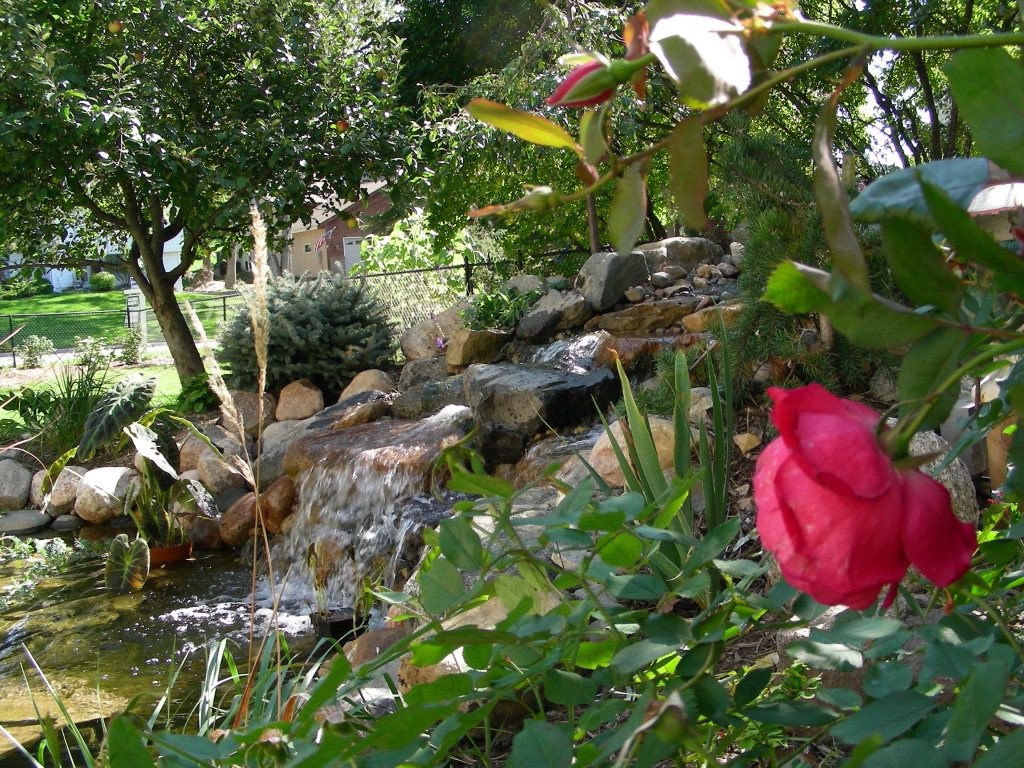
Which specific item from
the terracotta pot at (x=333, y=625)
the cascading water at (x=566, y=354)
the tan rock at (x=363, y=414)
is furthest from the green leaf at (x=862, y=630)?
the tan rock at (x=363, y=414)

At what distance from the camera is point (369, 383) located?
7797 millimetres

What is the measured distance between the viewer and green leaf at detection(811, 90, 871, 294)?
0.35m

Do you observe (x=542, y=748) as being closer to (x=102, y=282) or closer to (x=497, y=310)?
(x=497, y=310)

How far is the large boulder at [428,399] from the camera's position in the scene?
6770 millimetres

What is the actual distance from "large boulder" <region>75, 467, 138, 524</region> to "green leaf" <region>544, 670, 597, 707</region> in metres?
6.91

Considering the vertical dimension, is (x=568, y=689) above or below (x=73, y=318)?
below

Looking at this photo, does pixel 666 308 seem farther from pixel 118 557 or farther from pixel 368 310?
pixel 118 557

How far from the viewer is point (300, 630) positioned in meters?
4.42

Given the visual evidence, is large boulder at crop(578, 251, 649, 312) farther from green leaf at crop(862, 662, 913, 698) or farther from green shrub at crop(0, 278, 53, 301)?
green shrub at crop(0, 278, 53, 301)

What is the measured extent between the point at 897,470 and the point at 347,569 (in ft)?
Answer: 17.2

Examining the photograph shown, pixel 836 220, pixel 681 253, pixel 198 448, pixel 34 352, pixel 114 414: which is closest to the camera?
pixel 836 220

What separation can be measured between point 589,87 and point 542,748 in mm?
427

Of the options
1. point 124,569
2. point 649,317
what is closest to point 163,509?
point 124,569

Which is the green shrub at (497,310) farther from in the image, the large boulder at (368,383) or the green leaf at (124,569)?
the green leaf at (124,569)
